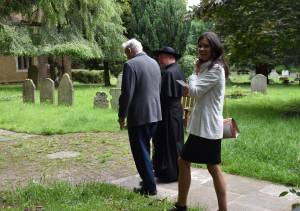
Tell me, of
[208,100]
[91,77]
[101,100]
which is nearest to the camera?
[208,100]

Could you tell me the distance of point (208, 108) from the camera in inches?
182

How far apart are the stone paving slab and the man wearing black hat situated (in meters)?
0.22

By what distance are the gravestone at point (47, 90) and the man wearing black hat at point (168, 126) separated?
431 inches

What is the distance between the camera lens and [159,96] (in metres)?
6.11

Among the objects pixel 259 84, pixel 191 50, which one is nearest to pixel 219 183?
pixel 259 84

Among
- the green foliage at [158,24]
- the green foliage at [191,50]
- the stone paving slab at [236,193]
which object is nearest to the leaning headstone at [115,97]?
the stone paving slab at [236,193]

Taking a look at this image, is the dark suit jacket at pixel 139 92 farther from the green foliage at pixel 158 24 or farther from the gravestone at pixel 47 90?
the green foliage at pixel 158 24

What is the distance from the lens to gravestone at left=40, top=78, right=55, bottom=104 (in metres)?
16.8

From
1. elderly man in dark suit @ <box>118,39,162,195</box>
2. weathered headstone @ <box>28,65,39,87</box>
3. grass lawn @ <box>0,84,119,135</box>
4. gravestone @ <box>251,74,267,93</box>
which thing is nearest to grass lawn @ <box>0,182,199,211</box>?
elderly man in dark suit @ <box>118,39,162,195</box>

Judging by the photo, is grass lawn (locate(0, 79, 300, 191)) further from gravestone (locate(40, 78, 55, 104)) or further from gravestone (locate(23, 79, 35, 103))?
gravestone (locate(40, 78, 55, 104))

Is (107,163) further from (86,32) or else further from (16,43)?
(86,32)

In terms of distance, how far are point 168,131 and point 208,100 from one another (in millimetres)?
1871

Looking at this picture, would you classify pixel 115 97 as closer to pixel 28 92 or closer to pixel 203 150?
pixel 28 92

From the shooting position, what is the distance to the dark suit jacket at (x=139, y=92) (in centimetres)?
552
